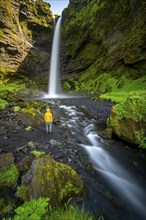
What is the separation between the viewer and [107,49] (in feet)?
135

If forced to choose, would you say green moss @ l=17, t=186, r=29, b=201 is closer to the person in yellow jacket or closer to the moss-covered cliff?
the person in yellow jacket

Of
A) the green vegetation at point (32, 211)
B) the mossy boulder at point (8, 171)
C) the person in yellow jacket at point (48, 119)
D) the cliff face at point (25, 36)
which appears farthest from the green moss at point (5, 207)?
the cliff face at point (25, 36)

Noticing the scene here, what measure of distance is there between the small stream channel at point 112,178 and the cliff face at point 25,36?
4059 cm

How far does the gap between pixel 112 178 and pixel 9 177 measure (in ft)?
14.5

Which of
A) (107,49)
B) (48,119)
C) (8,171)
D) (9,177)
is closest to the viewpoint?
(9,177)

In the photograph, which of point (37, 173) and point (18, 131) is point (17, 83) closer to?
point (18, 131)

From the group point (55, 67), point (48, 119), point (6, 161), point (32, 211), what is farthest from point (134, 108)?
point (55, 67)

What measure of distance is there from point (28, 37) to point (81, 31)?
16.7 meters

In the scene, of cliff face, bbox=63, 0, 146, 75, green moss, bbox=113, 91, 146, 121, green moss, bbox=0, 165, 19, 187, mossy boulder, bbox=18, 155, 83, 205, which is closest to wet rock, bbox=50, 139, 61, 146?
green moss, bbox=0, 165, 19, 187

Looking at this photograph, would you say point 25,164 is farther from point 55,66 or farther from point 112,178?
point 55,66

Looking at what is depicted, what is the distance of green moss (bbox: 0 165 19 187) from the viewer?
244 inches

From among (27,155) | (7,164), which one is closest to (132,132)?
(27,155)

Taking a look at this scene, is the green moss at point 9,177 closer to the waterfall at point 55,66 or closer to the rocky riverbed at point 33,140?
the rocky riverbed at point 33,140

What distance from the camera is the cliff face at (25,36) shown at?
44781 mm
